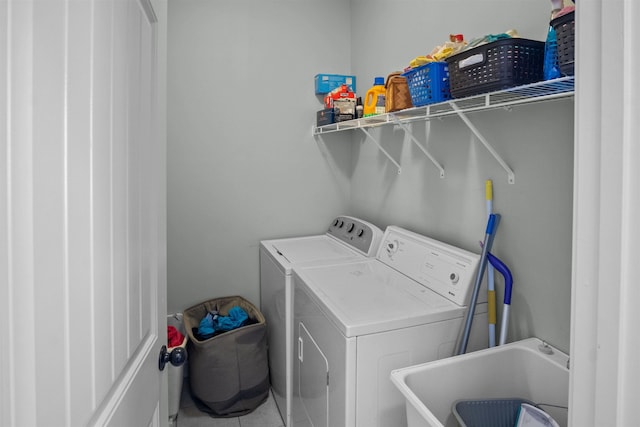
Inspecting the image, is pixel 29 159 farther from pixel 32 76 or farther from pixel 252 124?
pixel 252 124

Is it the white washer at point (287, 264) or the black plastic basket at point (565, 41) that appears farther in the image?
the white washer at point (287, 264)

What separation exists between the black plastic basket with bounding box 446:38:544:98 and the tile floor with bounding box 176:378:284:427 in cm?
221

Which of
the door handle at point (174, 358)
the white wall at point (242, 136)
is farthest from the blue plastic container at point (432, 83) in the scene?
the white wall at point (242, 136)

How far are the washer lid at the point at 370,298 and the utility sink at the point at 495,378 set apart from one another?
20cm

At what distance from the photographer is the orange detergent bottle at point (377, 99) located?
213 cm

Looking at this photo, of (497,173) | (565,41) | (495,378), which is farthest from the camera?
(497,173)

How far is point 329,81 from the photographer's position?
285 centimetres

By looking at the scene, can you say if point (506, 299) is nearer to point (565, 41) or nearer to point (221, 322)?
point (565, 41)

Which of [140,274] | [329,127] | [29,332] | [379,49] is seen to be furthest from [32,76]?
[379,49]

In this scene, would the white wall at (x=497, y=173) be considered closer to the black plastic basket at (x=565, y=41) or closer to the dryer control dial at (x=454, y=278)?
the dryer control dial at (x=454, y=278)

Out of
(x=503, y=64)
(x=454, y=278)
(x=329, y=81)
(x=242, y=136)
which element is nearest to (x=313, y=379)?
(x=454, y=278)

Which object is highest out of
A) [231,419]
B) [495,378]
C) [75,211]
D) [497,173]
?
[497,173]

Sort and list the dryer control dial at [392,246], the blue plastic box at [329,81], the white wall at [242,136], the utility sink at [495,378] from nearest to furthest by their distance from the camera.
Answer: the utility sink at [495,378], the dryer control dial at [392,246], the white wall at [242,136], the blue plastic box at [329,81]

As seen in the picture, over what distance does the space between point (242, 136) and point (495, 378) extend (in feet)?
7.11
